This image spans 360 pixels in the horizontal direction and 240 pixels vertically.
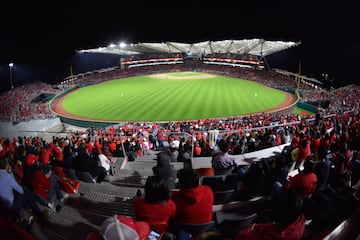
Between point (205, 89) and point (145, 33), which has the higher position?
point (145, 33)

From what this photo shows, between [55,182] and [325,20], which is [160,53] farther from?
[55,182]

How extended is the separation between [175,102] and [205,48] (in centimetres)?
4671

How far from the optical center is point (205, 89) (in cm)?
4594

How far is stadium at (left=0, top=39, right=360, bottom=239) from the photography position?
686 centimetres

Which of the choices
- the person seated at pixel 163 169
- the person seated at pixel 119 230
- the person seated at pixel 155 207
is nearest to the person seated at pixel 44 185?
the person seated at pixel 163 169

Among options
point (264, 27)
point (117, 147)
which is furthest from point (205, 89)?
point (117, 147)

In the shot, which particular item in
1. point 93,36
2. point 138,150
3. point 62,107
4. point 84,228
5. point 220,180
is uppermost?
point 93,36

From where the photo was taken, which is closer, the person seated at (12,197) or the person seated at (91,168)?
the person seated at (12,197)

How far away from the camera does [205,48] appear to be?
79812 mm

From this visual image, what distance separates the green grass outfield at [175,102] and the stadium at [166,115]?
0.43 feet

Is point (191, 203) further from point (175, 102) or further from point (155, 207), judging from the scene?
point (175, 102)

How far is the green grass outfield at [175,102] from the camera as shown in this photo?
3170 cm

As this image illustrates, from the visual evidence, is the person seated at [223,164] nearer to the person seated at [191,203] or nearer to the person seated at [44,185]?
the person seated at [191,203]

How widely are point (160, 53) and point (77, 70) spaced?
31416 mm
